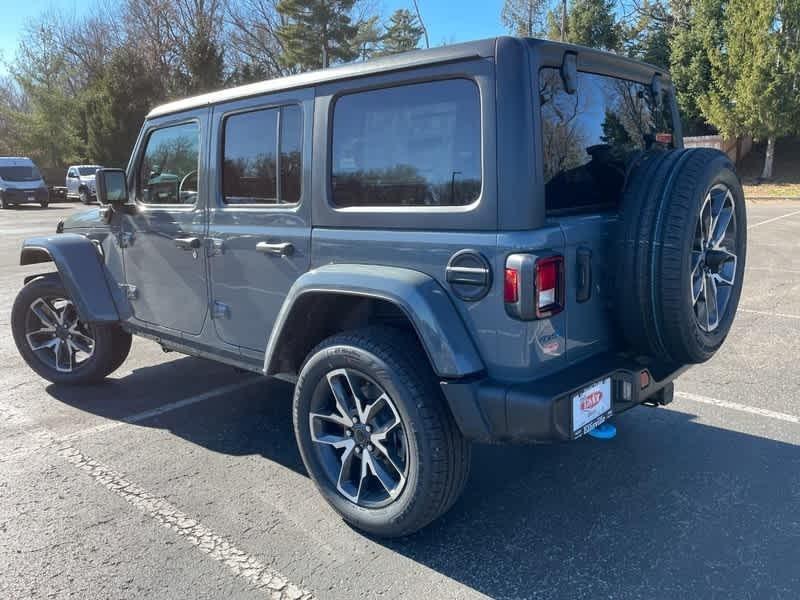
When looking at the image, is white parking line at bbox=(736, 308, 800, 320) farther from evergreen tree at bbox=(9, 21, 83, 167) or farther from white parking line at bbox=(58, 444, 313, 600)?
evergreen tree at bbox=(9, 21, 83, 167)

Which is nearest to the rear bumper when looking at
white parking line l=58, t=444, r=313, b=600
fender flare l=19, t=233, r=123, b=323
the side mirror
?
white parking line l=58, t=444, r=313, b=600

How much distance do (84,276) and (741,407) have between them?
448 centimetres

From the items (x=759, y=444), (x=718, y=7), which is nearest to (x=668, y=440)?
(x=759, y=444)

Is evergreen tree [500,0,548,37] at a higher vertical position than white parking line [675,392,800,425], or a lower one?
higher

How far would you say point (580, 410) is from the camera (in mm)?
2547

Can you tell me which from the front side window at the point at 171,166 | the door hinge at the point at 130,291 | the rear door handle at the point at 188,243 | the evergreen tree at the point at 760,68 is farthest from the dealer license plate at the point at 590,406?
the evergreen tree at the point at 760,68

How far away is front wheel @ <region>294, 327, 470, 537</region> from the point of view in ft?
8.70

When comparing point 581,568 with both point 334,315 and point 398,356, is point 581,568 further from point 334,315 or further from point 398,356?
point 334,315

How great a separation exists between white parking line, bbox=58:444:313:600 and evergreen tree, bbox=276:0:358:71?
110 feet

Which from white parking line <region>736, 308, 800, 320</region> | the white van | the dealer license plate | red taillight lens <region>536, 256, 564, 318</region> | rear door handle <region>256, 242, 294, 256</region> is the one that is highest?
the white van

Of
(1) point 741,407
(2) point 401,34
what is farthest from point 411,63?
(2) point 401,34

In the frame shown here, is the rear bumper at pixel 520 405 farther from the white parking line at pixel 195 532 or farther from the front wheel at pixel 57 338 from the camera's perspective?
the front wheel at pixel 57 338

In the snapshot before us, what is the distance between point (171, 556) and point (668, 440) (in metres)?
2.76

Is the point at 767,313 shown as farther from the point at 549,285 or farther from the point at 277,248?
the point at 277,248
